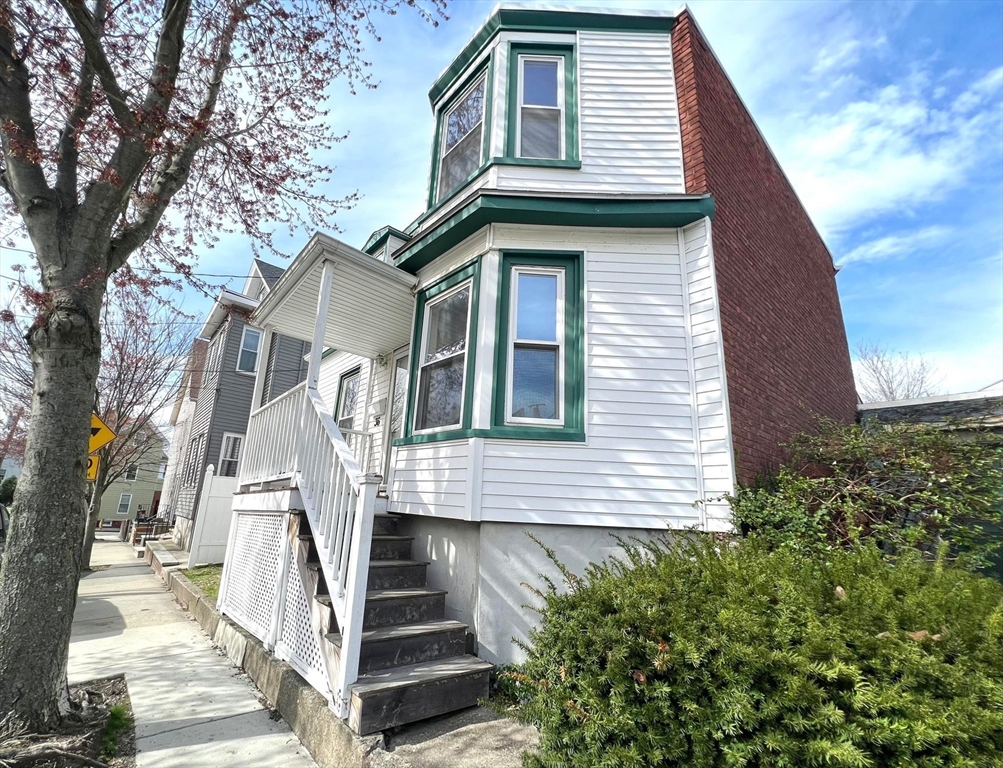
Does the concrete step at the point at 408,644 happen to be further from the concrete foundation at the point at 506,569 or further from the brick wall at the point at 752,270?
the brick wall at the point at 752,270

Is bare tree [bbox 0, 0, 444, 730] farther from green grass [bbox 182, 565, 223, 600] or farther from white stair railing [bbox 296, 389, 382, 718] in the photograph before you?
green grass [bbox 182, 565, 223, 600]

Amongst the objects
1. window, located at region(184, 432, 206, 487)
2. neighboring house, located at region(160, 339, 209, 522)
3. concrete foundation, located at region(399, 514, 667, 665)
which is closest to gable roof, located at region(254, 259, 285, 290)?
neighboring house, located at region(160, 339, 209, 522)

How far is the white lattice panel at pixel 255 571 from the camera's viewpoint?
492 cm

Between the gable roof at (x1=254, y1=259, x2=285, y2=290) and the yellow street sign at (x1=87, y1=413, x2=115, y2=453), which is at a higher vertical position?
the gable roof at (x1=254, y1=259, x2=285, y2=290)

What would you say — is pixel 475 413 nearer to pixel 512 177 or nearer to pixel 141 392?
pixel 512 177

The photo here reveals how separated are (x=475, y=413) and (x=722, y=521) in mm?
2433

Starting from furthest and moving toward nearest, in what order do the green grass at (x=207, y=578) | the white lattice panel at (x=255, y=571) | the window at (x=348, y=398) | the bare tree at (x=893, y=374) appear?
the bare tree at (x=893, y=374)
the window at (x=348, y=398)
the green grass at (x=207, y=578)
the white lattice panel at (x=255, y=571)

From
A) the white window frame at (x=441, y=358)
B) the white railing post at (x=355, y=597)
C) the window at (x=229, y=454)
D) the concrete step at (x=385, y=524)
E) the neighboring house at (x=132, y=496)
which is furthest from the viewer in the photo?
the neighboring house at (x=132, y=496)

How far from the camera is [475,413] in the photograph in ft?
15.5

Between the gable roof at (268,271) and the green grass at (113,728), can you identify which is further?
the gable roof at (268,271)

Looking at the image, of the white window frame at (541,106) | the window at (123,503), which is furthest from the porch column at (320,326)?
the window at (123,503)

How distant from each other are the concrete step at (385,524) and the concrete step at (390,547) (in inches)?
7.9

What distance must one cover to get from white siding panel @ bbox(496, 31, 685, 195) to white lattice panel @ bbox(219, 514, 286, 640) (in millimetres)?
4654

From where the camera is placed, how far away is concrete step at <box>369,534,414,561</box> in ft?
15.8
